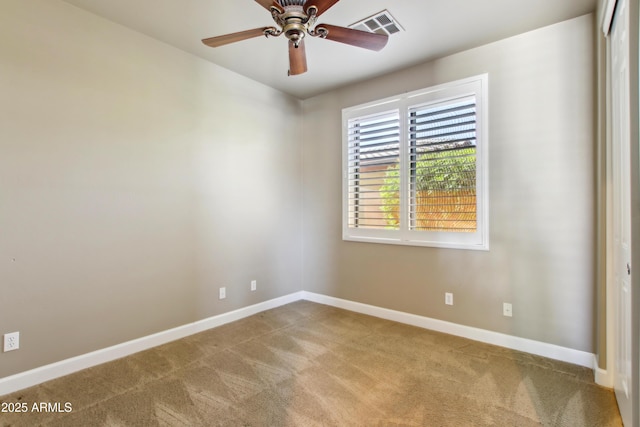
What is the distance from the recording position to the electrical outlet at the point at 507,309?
9.34 feet

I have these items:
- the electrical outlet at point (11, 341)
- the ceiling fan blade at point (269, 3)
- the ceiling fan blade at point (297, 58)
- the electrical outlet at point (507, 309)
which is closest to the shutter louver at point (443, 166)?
the electrical outlet at point (507, 309)

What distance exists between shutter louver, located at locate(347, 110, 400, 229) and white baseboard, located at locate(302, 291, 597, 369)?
1010 millimetres

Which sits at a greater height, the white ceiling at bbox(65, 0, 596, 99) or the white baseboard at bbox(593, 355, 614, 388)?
the white ceiling at bbox(65, 0, 596, 99)

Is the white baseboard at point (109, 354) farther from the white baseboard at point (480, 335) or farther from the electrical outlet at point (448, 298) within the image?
the electrical outlet at point (448, 298)

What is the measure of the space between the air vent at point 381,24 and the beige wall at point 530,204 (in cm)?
82

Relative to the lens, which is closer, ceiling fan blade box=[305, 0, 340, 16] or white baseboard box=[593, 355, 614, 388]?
ceiling fan blade box=[305, 0, 340, 16]

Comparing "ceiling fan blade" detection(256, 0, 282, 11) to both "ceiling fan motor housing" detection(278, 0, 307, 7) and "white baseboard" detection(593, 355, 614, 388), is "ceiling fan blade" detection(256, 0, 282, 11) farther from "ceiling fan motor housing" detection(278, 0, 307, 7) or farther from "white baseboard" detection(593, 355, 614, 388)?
"white baseboard" detection(593, 355, 614, 388)

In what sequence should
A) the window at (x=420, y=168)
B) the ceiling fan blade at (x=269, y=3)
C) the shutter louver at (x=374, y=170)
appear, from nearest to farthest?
the ceiling fan blade at (x=269, y=3) < the window at (x=420, y=168) < the shutter louver at (x=374, y=170)

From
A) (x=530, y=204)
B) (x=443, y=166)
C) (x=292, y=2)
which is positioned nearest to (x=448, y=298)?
(x=530, y=204)

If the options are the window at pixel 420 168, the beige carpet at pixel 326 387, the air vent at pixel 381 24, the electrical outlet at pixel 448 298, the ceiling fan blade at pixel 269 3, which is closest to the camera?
the ceiling fan blade at pixel 269 3

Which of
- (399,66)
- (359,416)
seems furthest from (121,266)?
(399,66)

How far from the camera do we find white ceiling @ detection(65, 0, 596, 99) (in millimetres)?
2408

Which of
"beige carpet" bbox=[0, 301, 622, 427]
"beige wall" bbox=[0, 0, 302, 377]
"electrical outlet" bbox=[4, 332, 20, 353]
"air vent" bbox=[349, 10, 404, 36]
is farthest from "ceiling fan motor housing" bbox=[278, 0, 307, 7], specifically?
"electrical outlet" bbox=[4, 332, 20, 353]

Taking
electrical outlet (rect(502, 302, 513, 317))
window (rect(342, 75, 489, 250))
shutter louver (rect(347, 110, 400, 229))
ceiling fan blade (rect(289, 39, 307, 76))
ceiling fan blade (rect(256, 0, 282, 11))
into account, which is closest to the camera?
ceiling fan blade (rect(256, 0, 282, 11))
